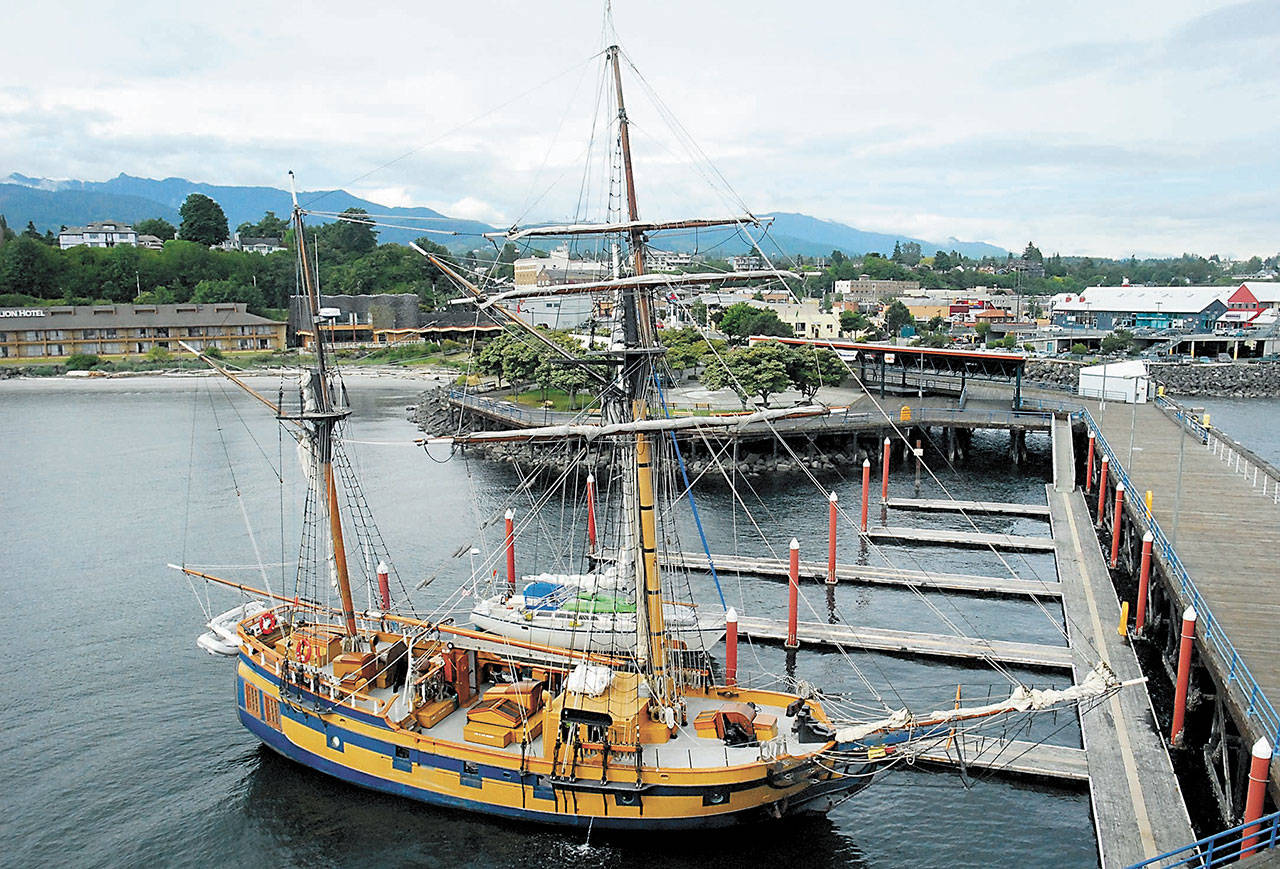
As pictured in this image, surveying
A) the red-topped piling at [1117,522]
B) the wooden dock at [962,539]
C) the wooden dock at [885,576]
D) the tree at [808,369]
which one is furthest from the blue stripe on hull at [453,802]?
the tree at [808,369]

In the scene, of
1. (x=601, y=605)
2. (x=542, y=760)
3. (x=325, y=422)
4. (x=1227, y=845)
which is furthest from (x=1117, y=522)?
(x=325, y=422)

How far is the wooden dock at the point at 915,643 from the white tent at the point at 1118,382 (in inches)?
1608

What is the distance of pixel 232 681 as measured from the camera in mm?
30922

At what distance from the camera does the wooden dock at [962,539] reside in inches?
1663

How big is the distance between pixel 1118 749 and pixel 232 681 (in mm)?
27241

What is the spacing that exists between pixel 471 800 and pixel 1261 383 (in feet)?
384

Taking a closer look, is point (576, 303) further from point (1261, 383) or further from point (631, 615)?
point (631, 615)

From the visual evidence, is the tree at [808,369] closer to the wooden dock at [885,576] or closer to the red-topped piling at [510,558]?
the wooden dock at [885,576]

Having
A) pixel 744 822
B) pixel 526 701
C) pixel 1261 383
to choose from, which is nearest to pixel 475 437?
pixel 526 701

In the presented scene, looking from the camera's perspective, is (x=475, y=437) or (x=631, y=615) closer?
(x=475, y=437)

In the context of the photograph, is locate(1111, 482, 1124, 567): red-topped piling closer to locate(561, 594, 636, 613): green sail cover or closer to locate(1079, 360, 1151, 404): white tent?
locate(561, 594, 636, 613): green sail cover

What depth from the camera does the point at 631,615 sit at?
30750 millimetres

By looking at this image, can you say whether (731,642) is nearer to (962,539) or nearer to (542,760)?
(542,760)

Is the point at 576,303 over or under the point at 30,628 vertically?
over
